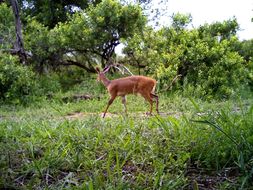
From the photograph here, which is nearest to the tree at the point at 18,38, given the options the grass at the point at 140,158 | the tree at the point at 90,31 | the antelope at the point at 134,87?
the tree at the point at 90,31

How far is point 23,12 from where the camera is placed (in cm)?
1499

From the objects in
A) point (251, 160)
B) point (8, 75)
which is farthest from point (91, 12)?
point (251, 160)

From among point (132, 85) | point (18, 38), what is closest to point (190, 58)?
point (132, 85)

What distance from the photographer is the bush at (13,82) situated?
1037cm

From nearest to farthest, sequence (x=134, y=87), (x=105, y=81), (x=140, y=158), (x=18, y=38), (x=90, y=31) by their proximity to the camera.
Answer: (x=140, y=158) < (x=134, y=87) < (x=105, y=81) < (x=18, y=38) < (x=90, y=31)

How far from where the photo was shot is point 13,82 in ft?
34.4

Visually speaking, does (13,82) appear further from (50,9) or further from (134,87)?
(50,9)

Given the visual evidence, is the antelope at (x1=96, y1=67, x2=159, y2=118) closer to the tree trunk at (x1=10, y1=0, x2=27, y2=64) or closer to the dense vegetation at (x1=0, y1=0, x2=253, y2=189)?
the dense vegetation at (x1=0, y1=0, x2=253, y2=189)

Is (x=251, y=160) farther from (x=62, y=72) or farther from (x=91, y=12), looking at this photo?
(x=62, y=72)

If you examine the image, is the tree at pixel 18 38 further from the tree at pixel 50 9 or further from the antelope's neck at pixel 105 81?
the antelope's neck at pixel 105 81

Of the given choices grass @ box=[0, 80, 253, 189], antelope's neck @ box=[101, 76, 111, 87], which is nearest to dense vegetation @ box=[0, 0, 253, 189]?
grass @ box=[0, 80, 253, 189]

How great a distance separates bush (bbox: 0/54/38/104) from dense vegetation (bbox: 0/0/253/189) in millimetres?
30

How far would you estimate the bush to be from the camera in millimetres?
10367

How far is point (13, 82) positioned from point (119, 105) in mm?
3355
